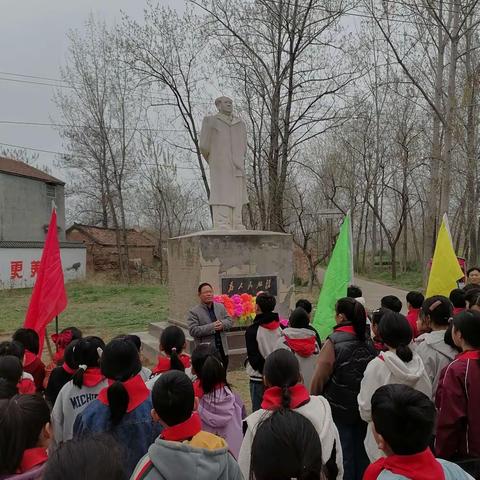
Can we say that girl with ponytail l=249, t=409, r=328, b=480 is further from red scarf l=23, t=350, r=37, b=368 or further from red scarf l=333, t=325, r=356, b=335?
red scarf l=23, t=350, r=37, b=368

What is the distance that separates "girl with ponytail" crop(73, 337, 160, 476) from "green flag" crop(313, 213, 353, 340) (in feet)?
11.6

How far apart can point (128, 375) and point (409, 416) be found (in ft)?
4.71

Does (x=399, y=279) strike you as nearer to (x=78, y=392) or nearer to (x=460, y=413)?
(x=460, y=413)

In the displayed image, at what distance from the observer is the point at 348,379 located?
10.2 ft

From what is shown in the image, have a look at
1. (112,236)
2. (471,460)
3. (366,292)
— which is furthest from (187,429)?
(112,236)

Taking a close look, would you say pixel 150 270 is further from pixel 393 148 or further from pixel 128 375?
pixel 128 375

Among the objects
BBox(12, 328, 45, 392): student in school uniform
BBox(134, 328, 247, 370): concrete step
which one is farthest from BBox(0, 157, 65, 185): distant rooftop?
BBox(12, 328, 45, 392): student in school uniform

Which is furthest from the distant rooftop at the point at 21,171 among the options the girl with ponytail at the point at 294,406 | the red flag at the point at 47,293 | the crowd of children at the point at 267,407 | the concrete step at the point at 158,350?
the girl with ponytail at the point at 294,406

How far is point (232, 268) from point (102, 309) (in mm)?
7389

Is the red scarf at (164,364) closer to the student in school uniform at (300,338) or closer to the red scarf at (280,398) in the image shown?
the student in school uniform at (300,338)

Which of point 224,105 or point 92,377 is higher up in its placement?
point 224,105

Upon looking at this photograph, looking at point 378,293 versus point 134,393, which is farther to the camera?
point 378,293

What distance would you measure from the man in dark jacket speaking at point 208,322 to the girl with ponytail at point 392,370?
2394 millimetres

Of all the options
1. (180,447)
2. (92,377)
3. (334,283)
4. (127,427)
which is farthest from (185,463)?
(334,283)
